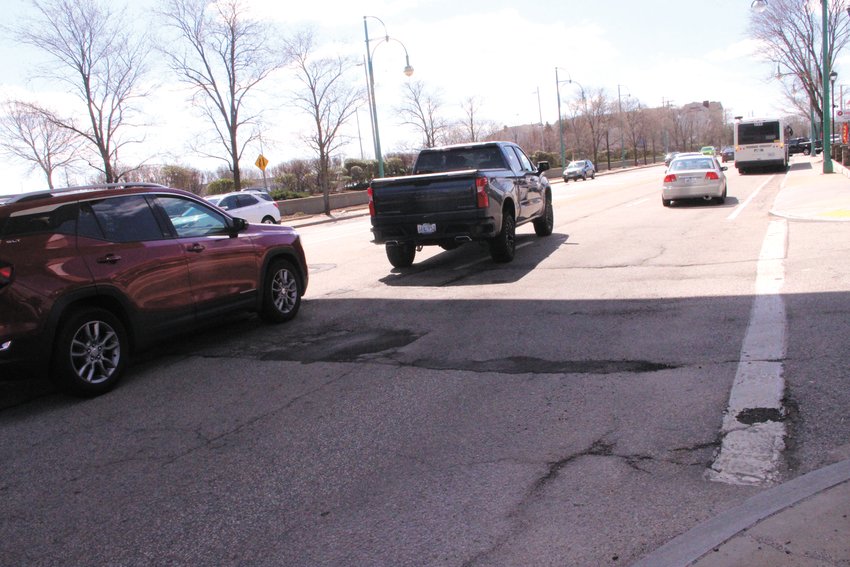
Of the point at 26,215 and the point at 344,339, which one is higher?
the point at 26,215

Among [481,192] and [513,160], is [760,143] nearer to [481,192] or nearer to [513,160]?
[513,160]

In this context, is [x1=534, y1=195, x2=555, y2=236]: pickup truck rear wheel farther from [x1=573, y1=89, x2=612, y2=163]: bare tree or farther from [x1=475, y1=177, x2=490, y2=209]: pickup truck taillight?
[x1=573, y1=89, x2=612, y2=163]: bare tree

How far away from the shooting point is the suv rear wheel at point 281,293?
841 centimetres

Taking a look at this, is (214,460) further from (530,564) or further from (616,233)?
(616,233)

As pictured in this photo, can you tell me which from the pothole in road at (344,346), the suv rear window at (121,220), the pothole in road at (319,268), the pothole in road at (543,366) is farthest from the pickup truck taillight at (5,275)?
the pothole in road at (319,268)

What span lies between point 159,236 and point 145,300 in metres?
0.72

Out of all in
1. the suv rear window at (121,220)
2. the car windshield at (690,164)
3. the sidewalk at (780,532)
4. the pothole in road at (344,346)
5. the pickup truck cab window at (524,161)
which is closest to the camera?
the sidewalk at (780,532)

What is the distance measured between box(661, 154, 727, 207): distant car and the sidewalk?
18387 mm

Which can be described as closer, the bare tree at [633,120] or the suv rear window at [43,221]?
the suv rear window at [43,221]

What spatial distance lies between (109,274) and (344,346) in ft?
7.59

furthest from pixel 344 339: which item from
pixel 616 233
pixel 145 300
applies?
pixel 616 233

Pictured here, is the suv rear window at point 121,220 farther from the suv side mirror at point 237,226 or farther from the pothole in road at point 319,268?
the pothole in road at point 319,268

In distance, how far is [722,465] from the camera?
4.03 meters

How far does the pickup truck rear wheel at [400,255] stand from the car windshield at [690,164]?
1238 cm
